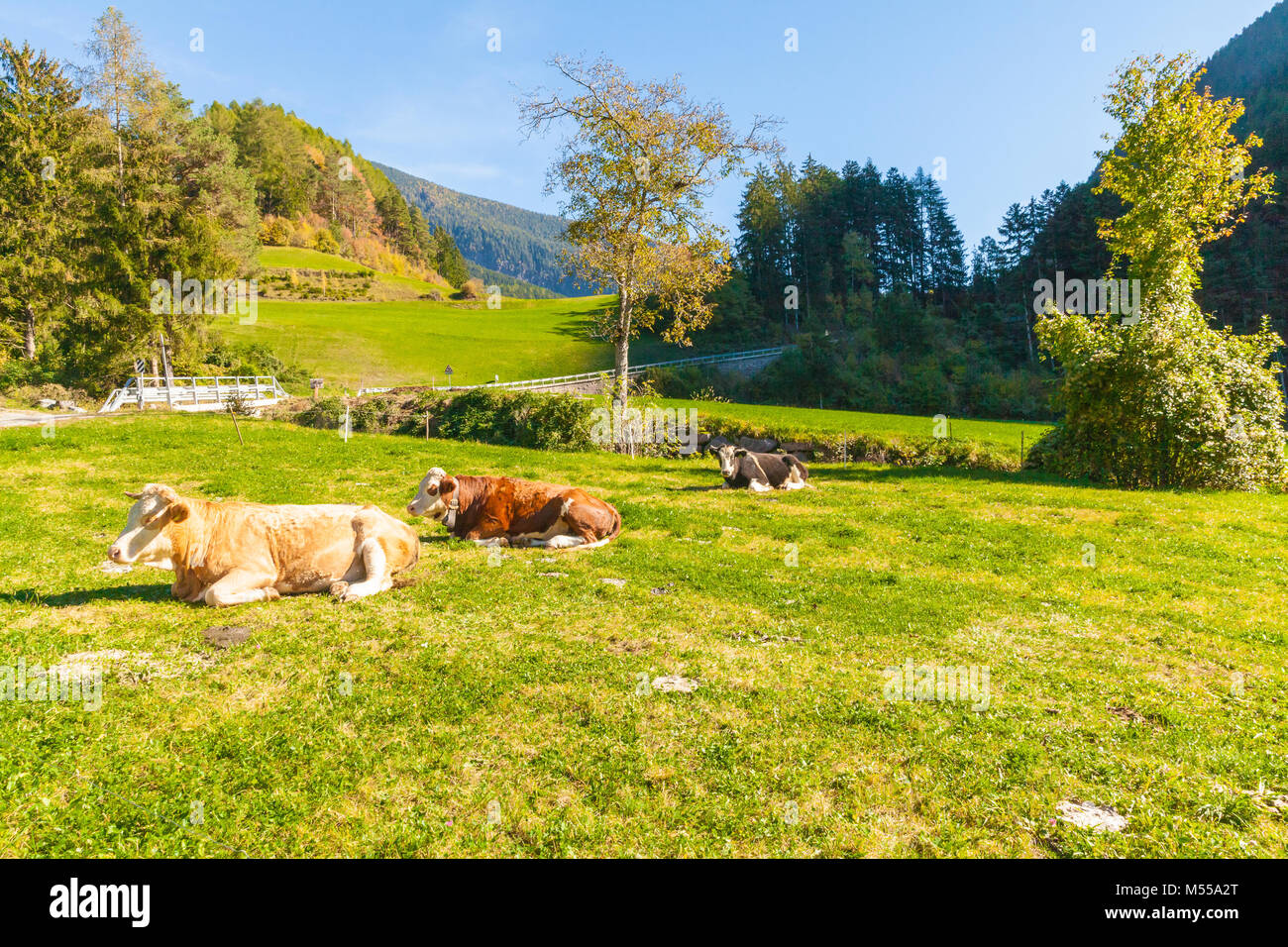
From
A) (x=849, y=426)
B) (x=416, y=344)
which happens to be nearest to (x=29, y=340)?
(x=416, y=344)

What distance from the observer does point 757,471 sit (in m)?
17.2

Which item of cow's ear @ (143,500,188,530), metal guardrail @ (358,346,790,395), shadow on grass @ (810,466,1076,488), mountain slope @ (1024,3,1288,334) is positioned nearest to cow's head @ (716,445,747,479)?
shadow on grass @ (810,466,1076,488)

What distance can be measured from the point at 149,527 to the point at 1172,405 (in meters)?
24.6

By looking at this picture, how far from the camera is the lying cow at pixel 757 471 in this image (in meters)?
17.2

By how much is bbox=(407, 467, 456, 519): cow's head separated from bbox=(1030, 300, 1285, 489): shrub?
20770mm

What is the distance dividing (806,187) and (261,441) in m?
96.9

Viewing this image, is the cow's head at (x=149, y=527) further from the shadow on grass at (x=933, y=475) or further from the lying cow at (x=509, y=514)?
the shadow on grass at (x=933, y=475)

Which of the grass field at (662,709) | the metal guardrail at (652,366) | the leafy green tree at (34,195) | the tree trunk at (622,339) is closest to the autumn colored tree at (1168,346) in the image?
the grass field at (662,709)

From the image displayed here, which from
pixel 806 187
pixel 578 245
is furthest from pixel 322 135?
pixel 578 245

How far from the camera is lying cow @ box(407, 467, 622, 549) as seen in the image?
35.7 feet

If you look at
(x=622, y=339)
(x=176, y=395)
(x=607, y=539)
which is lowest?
(x=607, y=539)

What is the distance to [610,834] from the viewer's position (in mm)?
3898

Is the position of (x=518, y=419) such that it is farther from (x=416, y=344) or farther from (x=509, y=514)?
(x=416, y=344)
